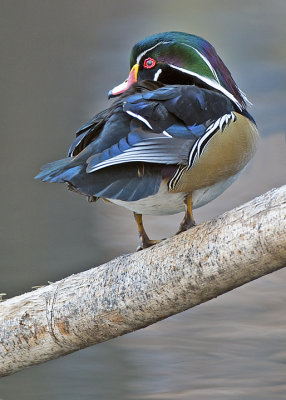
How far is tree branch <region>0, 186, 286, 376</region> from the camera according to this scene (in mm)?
995

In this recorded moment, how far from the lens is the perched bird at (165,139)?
3.40 ft

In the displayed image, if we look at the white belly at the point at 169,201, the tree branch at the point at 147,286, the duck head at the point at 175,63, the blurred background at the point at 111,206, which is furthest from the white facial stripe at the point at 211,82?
the blurred background at the point at 111,206

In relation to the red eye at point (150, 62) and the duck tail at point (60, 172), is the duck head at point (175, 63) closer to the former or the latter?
the red eye at point (150, 62)

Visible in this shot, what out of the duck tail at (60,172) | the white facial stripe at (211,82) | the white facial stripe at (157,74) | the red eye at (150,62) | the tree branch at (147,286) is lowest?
the tree branch at (147,286)

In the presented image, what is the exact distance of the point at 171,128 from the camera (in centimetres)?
111

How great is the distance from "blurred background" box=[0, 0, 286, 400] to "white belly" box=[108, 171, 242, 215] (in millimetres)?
1252

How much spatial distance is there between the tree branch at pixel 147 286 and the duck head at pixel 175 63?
0.35 m

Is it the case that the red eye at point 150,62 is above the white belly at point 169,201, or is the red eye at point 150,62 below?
above

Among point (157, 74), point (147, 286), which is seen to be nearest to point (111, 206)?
point (157, 74)

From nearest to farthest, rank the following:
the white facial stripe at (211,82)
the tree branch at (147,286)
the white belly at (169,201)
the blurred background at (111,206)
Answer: the tree branch at (147,286), the white belly at (169,201), the white facial stripe at (211,82), the blurred background at (111,206)

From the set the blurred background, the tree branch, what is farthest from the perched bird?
the blurred background

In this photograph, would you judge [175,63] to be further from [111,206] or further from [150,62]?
[111,206]

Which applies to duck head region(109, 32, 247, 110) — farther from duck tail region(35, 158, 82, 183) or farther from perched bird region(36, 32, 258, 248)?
duck tail region(35, 158, 82, 183)

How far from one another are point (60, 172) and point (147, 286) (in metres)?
0.26
